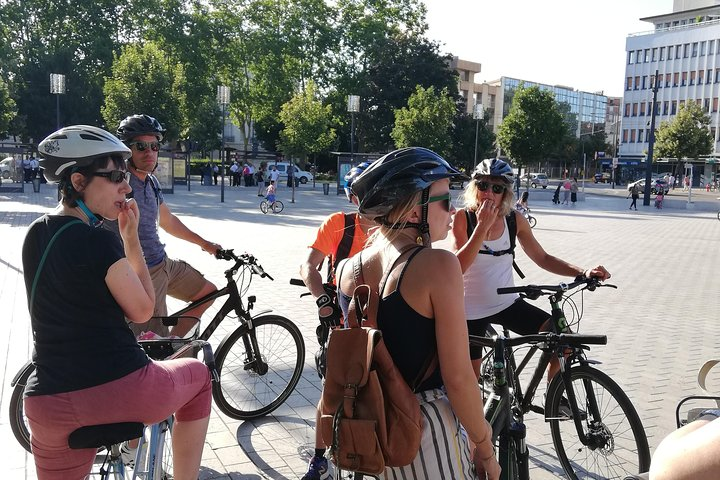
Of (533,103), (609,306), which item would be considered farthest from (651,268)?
(533,103)

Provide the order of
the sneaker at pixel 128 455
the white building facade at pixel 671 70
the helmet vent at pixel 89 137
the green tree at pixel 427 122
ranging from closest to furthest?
the helmet vent at pixel 89 137, the sneaker at pixel 128 455, the green tree at pixel 427 122, the white building facade at pixel 671 70

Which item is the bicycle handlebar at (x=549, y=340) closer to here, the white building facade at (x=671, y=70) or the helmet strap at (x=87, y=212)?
the helmet strap at (x=87, y=212)

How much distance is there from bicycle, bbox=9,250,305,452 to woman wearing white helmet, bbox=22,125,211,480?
1.96 m

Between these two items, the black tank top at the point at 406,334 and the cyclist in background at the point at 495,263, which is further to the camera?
the cyclist in background at the point at 495,263

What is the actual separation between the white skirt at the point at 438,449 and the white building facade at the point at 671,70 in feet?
286

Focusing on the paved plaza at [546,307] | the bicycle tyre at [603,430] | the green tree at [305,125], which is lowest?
the paved plaza at [546,307]

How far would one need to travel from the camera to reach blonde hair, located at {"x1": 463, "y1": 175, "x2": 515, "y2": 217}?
407 centimetres

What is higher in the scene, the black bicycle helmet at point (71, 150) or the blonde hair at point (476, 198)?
the black bicycle helmet at point (71, 150)

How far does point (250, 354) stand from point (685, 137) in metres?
65.3

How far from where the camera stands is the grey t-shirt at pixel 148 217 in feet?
13.7

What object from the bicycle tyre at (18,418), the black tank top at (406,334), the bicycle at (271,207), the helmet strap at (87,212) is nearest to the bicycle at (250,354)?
the bicycle tyre at (18,418)

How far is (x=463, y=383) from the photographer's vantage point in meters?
2.08

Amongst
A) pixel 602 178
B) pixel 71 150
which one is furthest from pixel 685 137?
pixel 71 150

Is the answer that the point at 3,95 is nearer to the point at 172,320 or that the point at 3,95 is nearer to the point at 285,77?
the point at 285,77
